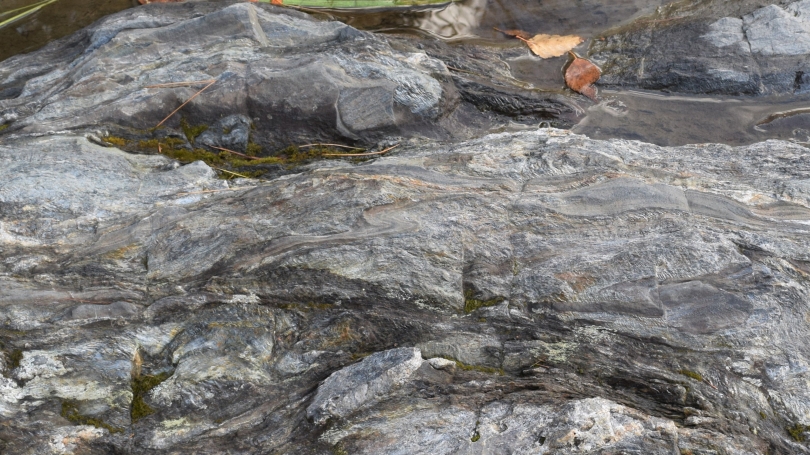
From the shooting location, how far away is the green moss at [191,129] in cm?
482

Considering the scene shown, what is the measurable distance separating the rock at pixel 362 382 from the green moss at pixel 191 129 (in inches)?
98.1

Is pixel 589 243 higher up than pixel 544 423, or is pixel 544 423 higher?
pixel 589 243

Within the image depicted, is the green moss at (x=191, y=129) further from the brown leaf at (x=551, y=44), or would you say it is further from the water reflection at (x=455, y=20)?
the brown leaf at (x=551, y=44)

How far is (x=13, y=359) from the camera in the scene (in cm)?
330

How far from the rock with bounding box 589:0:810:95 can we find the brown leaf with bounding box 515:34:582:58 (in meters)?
0.25

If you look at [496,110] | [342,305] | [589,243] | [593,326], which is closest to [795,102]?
[496,110]

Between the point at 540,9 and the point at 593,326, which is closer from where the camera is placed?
the point at 593,326

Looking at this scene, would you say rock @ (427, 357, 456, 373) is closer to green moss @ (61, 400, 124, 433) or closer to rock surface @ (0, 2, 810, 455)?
rock surface @ (0, 2, 810, 455)

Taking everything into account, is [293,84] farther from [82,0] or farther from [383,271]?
A: [82,0]

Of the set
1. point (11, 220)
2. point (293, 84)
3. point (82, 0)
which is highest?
point (82, 0)

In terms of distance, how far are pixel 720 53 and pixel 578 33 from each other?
1.39 meters

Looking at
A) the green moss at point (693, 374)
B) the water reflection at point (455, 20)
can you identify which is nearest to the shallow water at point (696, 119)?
the water reflection at point (455, 20)

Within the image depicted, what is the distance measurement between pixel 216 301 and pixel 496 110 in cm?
311

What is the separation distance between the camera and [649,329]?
3.29 metres
